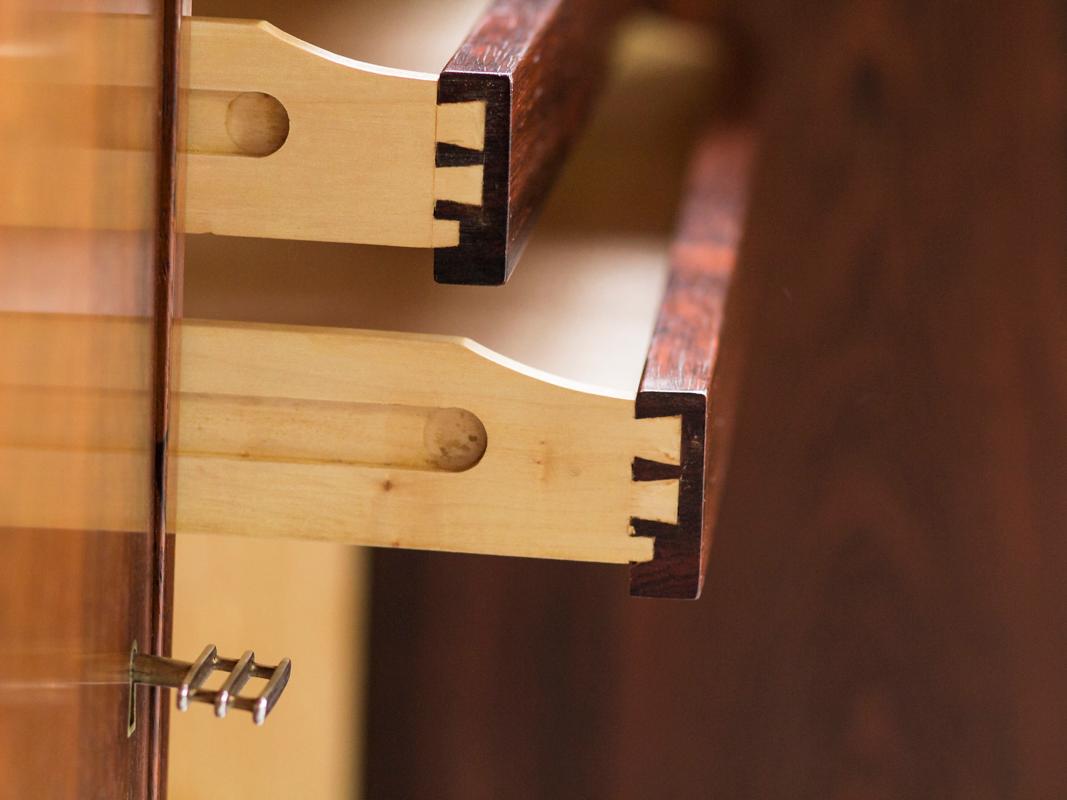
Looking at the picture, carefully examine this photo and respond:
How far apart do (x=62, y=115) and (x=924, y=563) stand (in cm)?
118

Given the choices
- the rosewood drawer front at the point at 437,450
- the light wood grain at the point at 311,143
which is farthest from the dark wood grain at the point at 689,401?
the light wood grain at the point at 311,143

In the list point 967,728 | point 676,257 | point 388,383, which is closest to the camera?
point 388,383

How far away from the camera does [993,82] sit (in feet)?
4.33

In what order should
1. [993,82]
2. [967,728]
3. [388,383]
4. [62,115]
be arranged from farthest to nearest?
[967,728], [993,82], [388,383], [62,115]

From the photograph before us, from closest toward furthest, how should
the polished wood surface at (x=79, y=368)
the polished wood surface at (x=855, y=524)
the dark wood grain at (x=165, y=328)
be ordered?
the polished wood surface at (x=79, y=368), the dark wood grain at (x=165, y=328), the polished wood surface at (x=855, y=524)

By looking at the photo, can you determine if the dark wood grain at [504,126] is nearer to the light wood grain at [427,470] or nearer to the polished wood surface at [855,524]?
the light wood grain at [427,470]

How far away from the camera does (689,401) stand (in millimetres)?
504

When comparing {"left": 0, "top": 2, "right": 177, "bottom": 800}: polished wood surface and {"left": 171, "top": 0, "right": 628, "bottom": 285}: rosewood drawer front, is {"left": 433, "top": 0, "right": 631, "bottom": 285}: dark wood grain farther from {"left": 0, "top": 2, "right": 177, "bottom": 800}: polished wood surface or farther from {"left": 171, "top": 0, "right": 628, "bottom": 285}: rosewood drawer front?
{"left": 0, "top": 2, "right": 177, "bottom": 800}: polished wood surface

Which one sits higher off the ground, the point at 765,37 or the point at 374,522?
the point at 765,37

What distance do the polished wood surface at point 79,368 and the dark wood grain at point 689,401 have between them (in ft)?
0.62

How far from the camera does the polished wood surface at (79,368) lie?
0.37m

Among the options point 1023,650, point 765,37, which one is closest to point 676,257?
point 765,37

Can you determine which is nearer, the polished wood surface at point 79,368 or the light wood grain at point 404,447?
the polished wood surface at point 79,368

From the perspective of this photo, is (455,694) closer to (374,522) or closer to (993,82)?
(993,82)
